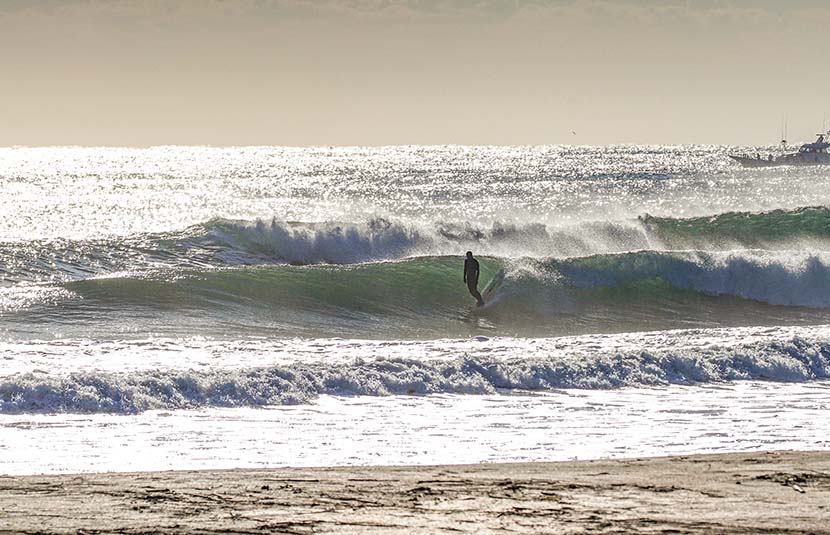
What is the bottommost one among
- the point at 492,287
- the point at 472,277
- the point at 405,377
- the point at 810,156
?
the point at 405,377

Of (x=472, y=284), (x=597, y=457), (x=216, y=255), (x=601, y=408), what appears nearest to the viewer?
(x=597, y=457)

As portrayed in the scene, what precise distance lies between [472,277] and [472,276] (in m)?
0.02

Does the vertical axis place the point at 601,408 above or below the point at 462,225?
below

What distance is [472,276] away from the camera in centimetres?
2353

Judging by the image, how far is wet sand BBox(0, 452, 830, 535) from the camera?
605 centimetres

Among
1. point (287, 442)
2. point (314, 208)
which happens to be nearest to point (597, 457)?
point (287, 442)

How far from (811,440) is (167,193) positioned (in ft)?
265

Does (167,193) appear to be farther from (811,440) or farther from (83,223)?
(811,440)

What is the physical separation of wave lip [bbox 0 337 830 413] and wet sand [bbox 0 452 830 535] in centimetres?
388

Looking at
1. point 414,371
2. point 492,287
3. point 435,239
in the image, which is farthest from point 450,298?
point 414,371

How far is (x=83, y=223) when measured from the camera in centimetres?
5419

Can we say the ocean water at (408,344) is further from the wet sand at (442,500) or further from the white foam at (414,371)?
the wet sand at (442,500)

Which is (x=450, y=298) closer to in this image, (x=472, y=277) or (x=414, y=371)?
(x=472, y=277)

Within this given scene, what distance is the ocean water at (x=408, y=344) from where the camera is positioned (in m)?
10.3
